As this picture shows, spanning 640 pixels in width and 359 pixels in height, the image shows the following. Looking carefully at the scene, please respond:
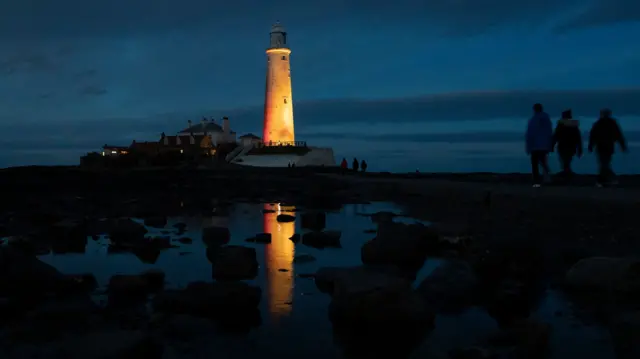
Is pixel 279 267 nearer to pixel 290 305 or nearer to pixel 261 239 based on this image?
pixel 290 305

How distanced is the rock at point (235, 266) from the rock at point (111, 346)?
2.98m

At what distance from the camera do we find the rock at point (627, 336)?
445 cm

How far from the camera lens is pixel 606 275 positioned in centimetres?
609

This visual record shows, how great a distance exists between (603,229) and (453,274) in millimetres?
3143

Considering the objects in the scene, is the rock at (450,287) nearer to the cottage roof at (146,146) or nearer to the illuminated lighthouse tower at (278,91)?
the illuminated lighthouse tower at (278,91)

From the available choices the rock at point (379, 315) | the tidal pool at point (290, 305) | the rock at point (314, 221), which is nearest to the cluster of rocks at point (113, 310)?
the tidal pool at point (290, 305)

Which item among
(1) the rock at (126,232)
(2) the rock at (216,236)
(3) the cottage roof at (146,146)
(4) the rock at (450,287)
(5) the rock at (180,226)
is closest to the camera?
(4) the rock at (450,287)

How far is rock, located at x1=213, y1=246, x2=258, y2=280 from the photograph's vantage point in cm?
769

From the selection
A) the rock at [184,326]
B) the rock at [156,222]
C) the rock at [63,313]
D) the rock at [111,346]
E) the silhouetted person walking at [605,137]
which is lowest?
the rock at [184,326]

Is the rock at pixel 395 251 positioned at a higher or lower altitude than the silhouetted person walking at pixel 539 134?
lower

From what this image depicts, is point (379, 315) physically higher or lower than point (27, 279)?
lower

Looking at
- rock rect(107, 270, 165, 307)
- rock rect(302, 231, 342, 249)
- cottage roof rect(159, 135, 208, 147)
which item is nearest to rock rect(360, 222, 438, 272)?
rock rect(302, 231, 342, 249)

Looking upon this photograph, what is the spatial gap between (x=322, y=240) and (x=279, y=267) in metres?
2.27

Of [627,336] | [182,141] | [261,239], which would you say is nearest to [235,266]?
[261,239]
